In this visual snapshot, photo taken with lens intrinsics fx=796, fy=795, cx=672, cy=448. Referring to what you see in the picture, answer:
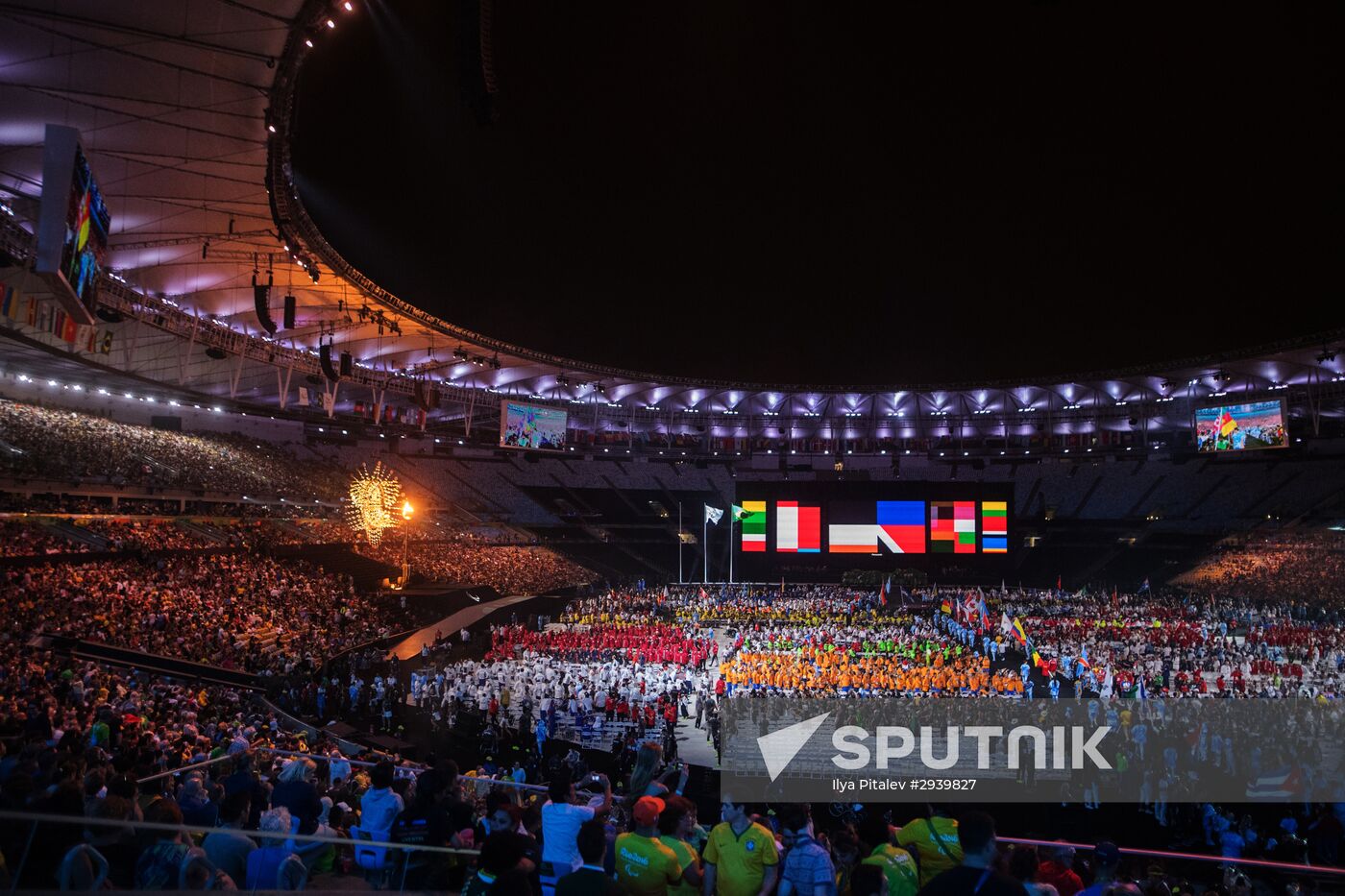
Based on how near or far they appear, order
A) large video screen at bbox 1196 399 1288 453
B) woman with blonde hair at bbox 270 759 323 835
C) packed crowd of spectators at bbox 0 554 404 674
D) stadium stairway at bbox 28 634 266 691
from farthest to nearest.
A: large video screen at bbox 1196 399 1288 453 → packed crowd of spectators at bbox 0 554 404 674 → stadium stairway at bbox 28 634 266 691 → woman with blonde hair at bbox 270 759 323 835

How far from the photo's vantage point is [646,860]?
152 inches

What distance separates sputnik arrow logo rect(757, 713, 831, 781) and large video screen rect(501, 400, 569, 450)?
26068 mm

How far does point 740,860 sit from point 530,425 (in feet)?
122

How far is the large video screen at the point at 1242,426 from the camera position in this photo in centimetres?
3428

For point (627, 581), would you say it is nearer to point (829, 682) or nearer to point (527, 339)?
point (527, 339)

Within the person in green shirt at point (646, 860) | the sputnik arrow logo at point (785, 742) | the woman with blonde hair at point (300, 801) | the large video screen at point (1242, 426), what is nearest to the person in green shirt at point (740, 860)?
the person in green shirt at point (646, 860)

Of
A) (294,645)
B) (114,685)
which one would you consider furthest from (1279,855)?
(294,645)

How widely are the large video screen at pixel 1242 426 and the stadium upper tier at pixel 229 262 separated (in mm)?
1491

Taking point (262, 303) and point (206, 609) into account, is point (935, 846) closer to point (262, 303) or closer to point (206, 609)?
point (262, 303)

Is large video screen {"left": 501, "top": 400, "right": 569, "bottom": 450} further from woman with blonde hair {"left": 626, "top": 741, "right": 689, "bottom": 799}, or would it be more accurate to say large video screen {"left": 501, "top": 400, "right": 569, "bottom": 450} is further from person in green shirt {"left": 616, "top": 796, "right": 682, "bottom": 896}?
person in green shirt {"left": 616, "top": 796, "right": 682, "bottom": 896}

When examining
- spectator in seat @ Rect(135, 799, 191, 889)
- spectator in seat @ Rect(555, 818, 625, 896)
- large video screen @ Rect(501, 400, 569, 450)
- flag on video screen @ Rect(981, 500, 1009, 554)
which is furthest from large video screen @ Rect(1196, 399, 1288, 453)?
spectator in seat @ Rect(135, 799, 191, 889)

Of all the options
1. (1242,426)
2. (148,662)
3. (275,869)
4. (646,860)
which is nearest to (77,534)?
(148,662)

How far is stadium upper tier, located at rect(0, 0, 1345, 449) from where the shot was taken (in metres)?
12.0

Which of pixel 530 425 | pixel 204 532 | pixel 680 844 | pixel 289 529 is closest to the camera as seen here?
pixel 680 844
